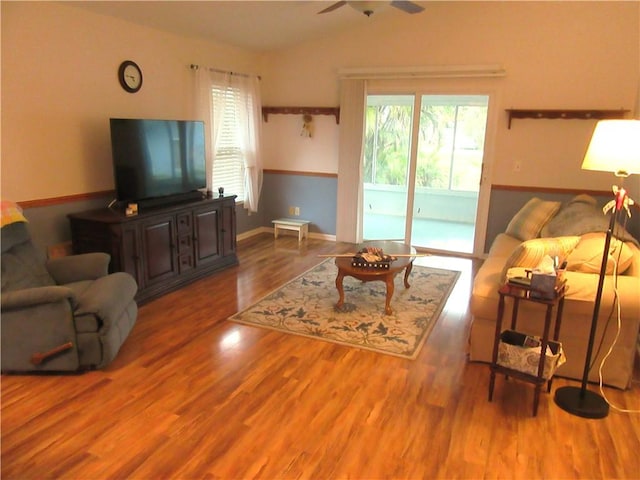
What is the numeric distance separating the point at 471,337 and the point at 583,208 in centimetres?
197

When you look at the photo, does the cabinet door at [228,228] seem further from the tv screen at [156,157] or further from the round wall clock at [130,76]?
the round wall clock at [130,76]

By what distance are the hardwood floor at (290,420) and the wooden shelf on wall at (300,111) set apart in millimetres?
3581

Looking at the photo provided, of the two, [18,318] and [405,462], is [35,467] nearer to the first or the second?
[18,318]

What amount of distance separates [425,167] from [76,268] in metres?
4.21

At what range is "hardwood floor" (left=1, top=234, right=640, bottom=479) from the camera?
7.07 feet

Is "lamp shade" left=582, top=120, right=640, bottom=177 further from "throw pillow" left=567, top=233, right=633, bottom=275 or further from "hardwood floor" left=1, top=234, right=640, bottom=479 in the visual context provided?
"hardwood floor" left=1, top=234, right=640, bottom=479

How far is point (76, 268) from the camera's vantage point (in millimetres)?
3311

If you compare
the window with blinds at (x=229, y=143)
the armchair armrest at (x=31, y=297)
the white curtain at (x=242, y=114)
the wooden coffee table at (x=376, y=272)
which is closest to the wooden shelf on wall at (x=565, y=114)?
the wooden coffee table at (x=376, y=272)

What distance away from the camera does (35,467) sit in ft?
6.95

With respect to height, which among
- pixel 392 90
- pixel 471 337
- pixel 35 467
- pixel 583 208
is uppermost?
pixel 392 90

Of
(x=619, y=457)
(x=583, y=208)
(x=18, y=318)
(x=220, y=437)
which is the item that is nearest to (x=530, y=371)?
(x=619, y=457)

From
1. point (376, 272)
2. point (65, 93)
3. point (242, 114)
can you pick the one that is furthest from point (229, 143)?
point (376, 272)

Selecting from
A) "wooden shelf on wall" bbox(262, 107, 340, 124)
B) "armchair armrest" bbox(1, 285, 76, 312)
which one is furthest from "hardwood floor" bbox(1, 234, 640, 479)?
"wooden shelf on wall" bbox(262, 107, 340, 124)

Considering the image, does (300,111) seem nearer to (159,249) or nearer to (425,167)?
(425,167)
